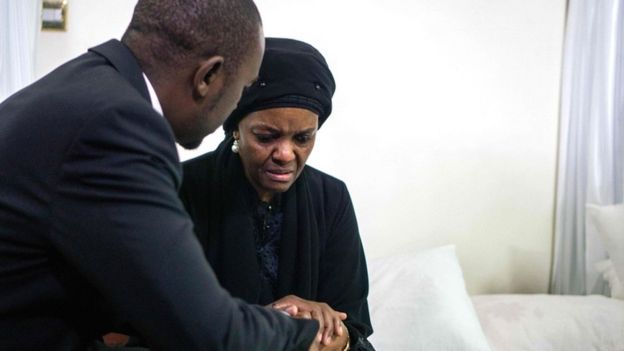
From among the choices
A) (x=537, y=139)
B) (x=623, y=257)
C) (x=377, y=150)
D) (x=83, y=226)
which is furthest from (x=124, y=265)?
(x=537, y=139)

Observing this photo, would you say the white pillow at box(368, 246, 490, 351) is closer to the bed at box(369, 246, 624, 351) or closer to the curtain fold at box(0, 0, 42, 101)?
the bed at box(369, 246, 624, 351)

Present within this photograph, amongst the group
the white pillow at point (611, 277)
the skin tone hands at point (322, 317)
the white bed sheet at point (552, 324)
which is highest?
the skin tone hands at point (322, 317)

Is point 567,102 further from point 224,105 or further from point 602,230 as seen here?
point 224,105

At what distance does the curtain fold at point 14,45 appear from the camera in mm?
1989

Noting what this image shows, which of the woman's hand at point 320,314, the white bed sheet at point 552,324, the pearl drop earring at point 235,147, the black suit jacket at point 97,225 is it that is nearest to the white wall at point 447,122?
the white bed sheet at point 552,324

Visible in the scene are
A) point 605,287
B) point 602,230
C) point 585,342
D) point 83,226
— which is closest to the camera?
point 83,226

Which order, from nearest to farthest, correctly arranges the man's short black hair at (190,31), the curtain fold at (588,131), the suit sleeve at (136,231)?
the suit sleeve at (136,231) → the man's short black hair at (190,31) → the curtain fold at (588,131)

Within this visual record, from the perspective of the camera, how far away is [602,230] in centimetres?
241

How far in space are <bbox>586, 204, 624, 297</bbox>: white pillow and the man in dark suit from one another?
1.82 metres

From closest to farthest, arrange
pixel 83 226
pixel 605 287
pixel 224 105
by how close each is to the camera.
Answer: pixel 83 226
pixel 224 105
pixel 605 287

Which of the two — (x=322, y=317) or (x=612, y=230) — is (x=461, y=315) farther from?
(x=322, y=317)

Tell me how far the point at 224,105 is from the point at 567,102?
204 centimetres

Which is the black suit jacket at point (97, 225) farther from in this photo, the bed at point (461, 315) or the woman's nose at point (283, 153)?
the bed at point (461, 315)

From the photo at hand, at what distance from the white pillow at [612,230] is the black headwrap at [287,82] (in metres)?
1.41
